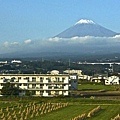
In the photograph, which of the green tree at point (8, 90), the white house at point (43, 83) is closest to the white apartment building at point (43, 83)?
the white house at point (43, 83)

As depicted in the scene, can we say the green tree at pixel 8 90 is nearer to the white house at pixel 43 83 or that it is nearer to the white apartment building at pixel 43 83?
the white apartment building at pixel 43 83

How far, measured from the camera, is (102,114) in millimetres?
23891

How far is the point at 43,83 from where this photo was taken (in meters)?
42.2

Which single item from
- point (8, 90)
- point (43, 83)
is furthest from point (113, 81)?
point (8, 90)

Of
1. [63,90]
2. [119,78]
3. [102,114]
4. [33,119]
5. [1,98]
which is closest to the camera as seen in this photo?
[33,119]

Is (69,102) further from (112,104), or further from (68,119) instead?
(68,119)

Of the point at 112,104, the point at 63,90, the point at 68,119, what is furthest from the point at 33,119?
the point at 63,90

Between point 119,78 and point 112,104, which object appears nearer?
point 112,104

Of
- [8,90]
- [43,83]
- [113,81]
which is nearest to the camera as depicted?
[8,90]

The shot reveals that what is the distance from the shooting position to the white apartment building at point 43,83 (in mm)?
41656

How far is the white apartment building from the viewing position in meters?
41.7

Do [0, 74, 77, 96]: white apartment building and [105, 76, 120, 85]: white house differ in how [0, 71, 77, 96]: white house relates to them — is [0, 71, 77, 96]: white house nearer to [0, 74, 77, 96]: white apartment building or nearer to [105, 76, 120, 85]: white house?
[0, 74, 77, 96]: white apartment building

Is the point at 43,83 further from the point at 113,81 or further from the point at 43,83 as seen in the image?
the point at 113,81

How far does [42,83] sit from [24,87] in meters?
1.64
